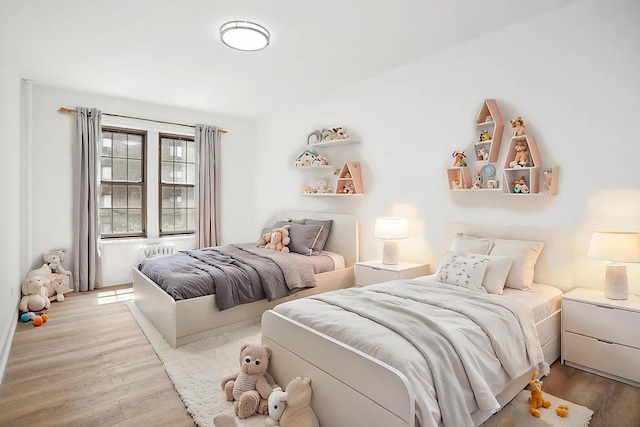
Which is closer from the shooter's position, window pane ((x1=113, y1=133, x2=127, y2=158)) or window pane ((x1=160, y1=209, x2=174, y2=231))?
window pane ((x1=113, y1=133, x2=127, y2=158))

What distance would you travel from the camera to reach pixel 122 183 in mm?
5078

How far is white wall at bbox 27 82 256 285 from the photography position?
4.37 meters

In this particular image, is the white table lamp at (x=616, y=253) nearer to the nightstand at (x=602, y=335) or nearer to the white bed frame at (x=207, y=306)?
the nightstand at (x=602, y=335)

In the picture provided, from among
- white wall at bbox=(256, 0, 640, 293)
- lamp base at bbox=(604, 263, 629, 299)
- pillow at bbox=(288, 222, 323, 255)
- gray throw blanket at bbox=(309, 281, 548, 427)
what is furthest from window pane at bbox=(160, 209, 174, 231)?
lamp base at bbox=(604, 263, 629, 299)

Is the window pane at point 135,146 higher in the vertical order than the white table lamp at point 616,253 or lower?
higher

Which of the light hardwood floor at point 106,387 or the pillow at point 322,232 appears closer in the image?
the light hardwood floor at point 106,387

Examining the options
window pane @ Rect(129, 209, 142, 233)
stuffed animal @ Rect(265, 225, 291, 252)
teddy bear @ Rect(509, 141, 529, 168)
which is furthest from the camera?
window pane @ Rect(129, 209, 142, 233)

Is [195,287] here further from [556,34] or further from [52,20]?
[556,34]

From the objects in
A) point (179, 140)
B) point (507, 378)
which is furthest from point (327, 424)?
point (179, 140)

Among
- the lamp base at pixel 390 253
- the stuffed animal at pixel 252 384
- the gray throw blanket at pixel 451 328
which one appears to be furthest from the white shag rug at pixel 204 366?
the lamp base at pixel 390 253

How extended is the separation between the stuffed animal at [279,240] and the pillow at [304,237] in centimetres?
5

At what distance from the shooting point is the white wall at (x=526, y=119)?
245cm

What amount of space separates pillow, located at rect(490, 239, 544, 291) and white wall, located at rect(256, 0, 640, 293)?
0.23 m

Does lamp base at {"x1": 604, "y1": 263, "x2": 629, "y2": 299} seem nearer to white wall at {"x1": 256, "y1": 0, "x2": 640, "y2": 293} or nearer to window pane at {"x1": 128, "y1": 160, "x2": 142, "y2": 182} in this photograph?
white wall at {"x1": 256, "y1": 0, "x2": 640, "y2": 293}
